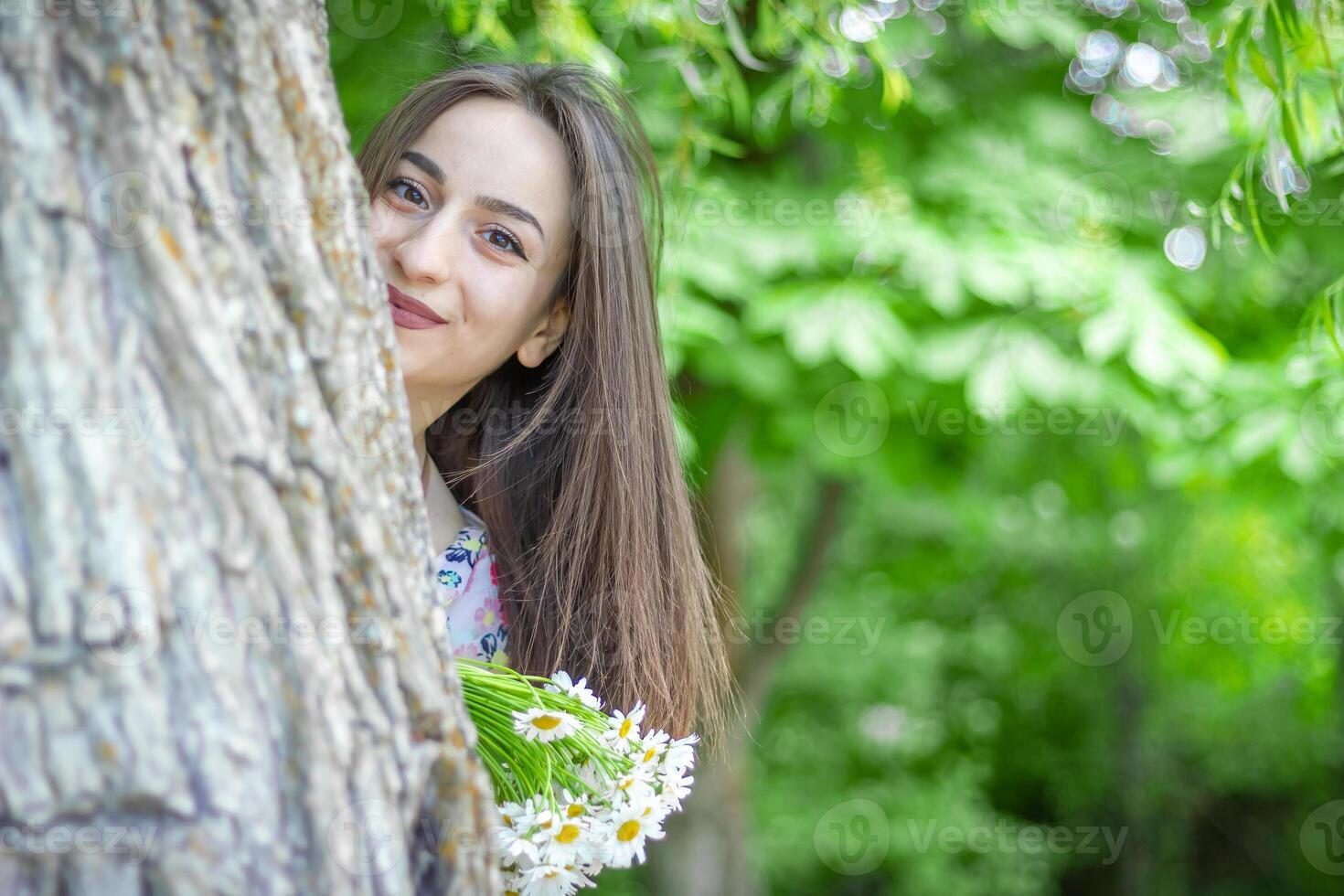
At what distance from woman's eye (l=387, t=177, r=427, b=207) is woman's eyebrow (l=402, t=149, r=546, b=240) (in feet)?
0.09

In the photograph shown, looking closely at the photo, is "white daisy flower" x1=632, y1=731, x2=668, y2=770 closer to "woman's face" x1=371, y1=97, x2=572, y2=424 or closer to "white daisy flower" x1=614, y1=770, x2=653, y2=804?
"white daisy flower" x1=614, y1=770, x2=653, y2=804

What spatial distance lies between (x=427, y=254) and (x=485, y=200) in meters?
0.12

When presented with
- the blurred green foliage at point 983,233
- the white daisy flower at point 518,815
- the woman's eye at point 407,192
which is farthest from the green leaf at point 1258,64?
the white daisy flower at point 518,815

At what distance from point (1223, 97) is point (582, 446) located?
1.93 meters

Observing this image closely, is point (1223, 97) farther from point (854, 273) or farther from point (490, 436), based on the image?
point (490, 436)

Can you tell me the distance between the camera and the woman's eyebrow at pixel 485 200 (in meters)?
1.48

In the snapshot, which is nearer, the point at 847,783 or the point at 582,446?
the point at 582,446

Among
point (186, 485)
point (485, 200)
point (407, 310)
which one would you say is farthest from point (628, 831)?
point (485, 200)

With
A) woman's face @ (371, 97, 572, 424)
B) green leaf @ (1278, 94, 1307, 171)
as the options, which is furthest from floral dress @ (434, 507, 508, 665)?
green leaf @ (1278, 94, 1307, 171)

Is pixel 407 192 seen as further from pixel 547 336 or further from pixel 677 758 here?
pixel 677 758

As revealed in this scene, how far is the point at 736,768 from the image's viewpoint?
4039 mm

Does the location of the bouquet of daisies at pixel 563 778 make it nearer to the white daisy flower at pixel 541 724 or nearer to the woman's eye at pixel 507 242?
the white daisy flower at pixel 541 724

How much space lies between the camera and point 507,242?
1519mm

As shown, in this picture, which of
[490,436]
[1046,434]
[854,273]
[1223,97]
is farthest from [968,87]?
[490,436]
